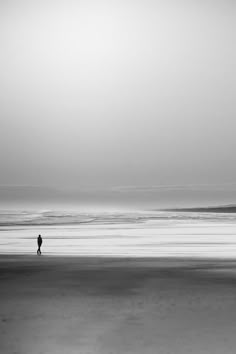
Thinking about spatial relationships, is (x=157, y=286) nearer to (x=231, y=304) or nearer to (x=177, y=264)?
(x=231, y=304)

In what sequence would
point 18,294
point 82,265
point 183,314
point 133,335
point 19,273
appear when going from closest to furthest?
point 133,335 → point 183,314 → point 18,294 → point 19,273 → point 82,265

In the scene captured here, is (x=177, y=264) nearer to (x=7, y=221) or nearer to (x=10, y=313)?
(x=10, y=313)

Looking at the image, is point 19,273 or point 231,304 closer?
point 231,304

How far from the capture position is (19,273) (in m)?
22.9

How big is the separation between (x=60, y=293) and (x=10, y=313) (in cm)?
354

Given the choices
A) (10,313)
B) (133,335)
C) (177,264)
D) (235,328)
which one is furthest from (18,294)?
(177,264)

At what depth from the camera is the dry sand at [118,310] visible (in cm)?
1116

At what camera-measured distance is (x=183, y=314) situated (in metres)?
13.9

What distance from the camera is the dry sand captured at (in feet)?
36.6

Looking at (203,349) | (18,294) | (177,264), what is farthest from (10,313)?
(177,264)

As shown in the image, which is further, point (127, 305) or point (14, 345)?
point (127, 305)

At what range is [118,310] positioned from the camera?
14.6 m

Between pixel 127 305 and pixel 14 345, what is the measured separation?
508 cm

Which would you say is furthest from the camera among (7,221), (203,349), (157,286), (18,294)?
(7,221)
